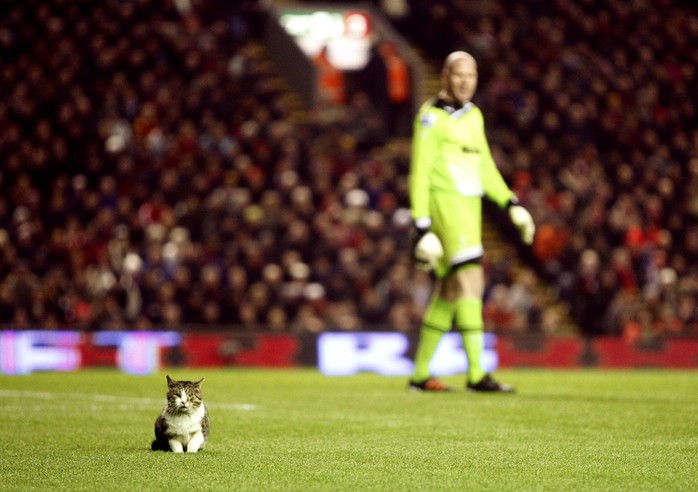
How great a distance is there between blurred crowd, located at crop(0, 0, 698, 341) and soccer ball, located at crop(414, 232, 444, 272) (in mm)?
7065

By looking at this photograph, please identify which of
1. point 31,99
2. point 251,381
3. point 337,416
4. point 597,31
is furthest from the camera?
point 597,31

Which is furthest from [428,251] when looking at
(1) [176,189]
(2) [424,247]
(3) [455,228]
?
(1) [176,189]

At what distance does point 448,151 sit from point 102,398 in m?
3.29

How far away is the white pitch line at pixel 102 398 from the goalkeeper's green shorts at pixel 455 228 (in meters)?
1.90

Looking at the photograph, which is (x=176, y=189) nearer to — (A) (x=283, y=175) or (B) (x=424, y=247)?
(A) (x=283, y=175)

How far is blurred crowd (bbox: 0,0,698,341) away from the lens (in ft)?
55.6

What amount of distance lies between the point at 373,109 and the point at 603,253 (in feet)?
21.3

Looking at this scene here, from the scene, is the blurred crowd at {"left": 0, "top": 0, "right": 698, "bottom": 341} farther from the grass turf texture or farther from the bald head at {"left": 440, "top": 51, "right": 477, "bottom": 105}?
the bald head at {"left": 440, "top": 51, "right": 477, "bottom": 105}

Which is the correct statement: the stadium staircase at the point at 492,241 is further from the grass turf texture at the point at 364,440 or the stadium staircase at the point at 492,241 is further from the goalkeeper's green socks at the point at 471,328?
the goalkeeper's green socks at the point at 471,328

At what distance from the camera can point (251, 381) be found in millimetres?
12188

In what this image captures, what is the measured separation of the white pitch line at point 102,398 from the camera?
8750 mm

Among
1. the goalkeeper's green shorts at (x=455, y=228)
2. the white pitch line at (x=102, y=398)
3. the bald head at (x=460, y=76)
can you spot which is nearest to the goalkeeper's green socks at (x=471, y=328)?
the goalkeeper's green shorts at (x=455, y=228)

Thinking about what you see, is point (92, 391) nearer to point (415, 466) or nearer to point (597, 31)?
point (415, 466)

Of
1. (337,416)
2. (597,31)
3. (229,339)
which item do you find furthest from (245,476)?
Result: (597,31)
